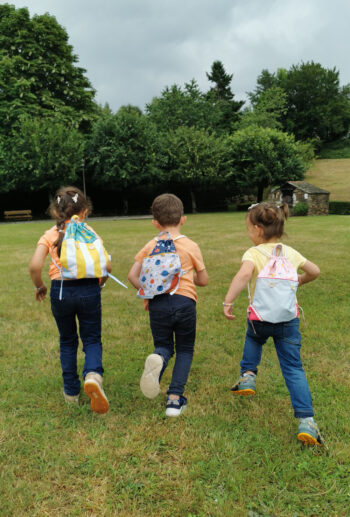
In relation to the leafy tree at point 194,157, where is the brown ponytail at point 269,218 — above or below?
below

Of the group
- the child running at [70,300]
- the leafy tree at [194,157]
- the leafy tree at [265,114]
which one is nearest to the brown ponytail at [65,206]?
the child running at [70,300]

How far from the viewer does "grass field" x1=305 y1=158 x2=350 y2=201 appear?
130 feet

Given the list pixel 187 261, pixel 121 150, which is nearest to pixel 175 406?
pixel 187 261

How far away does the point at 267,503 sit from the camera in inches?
78.5

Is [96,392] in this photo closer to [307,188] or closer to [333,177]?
[307,188]

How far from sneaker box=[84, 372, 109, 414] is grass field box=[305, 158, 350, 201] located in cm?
3870

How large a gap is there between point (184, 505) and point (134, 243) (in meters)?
11.2

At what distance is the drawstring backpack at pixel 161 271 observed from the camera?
9.30ft

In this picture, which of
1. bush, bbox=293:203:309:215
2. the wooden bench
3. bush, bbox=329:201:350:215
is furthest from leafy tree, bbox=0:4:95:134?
bush, bbox=329:201:350:215

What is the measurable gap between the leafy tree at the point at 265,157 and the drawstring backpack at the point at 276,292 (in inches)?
1243

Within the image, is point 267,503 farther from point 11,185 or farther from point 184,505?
point 11,185

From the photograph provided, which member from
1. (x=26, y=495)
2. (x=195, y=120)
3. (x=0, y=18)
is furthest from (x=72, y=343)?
(x=195, y=120)

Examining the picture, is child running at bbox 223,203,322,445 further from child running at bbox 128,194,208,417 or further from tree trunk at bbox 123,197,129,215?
tree trunk at bbox 123,197,129,215

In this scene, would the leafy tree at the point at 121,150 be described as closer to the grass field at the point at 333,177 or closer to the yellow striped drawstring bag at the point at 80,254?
the grass field at the point at 333,177
